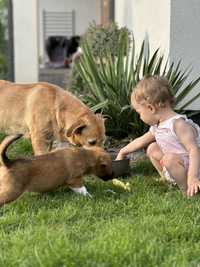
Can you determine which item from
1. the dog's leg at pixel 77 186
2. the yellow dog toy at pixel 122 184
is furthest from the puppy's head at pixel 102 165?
the yellow dog toy at pixel 122 184

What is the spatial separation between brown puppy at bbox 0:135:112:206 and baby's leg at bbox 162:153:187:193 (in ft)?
1.71

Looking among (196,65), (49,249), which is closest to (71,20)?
(196,65)

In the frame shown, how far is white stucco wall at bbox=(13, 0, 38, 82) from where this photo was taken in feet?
62.6

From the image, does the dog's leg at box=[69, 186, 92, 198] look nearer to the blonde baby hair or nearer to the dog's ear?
the dog's ear

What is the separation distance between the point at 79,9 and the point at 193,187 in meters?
25.1

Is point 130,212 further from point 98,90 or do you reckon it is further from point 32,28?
point 32,28

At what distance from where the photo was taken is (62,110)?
256 inches

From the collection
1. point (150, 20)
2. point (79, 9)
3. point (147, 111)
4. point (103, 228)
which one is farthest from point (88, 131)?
point (79, 9)

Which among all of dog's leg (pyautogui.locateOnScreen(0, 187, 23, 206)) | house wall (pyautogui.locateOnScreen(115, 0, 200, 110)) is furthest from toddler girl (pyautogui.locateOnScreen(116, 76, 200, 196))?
house wall (pyautogui.locateOnScreen(115, 0, 200, 110))

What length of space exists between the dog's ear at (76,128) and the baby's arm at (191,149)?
964 millimetres

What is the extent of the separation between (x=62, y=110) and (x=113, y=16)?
1188 cm

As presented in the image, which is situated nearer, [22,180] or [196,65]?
[22,180]

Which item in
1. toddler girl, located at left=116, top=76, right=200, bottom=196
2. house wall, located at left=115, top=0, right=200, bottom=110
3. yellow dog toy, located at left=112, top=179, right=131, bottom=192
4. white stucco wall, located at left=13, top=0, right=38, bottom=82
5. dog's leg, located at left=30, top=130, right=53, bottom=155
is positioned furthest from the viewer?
white stucco wall, located at left=13, top=0, right=38, bottom=82

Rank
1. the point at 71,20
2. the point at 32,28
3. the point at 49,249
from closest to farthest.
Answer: the point at 49,249 → the point at 32,28 → the point at 71,20
